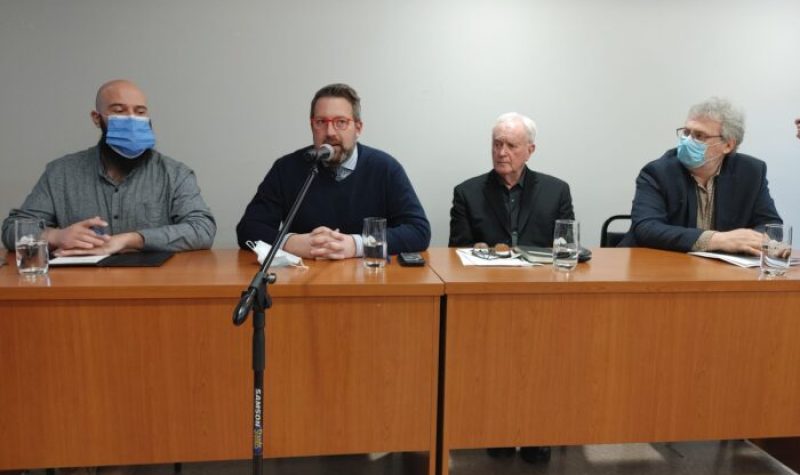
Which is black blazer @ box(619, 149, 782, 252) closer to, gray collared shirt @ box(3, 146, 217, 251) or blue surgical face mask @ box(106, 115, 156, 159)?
gray collared shirt @ box(3, 146, 217, 251)

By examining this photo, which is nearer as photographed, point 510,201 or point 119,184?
point 119,184

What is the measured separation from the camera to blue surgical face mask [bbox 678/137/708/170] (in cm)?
204

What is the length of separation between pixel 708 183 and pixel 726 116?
259mm

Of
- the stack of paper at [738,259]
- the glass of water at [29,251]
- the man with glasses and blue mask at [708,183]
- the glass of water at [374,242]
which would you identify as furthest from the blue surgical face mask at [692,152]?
the glass of water at [29,251]

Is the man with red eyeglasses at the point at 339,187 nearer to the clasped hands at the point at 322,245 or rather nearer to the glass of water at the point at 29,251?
the clasped hands at the point at 322,245

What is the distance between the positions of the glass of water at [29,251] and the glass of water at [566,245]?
52.2 inches

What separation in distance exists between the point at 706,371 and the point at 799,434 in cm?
34

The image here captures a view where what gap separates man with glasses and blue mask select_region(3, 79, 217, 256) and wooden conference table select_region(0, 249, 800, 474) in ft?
1.86

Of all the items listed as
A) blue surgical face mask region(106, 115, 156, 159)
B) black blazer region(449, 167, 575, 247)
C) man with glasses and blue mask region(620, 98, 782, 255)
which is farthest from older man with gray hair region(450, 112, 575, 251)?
blue surgical face mask region(106, 115, 156, 159)

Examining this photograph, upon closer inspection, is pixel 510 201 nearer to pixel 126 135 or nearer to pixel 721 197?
pixel 721 197

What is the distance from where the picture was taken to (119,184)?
1977 millimetres

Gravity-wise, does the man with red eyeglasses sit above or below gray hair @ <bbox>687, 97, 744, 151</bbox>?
below

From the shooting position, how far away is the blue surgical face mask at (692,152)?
204 cm

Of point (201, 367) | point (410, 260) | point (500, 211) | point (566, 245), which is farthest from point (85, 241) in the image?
point (500, 211)
